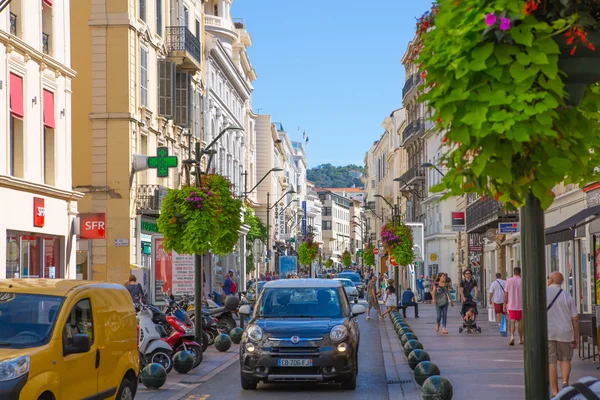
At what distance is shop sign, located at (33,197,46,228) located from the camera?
1100 inches

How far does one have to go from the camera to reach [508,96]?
5.28 meters

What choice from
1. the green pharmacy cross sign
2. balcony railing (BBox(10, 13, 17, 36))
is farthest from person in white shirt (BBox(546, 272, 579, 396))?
the green pharmacy cross sign

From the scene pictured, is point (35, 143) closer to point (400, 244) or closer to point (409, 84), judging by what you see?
point (400, 244)

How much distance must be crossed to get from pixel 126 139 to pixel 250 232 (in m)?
37.7

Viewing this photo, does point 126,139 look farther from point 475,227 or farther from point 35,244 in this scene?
point 475,227

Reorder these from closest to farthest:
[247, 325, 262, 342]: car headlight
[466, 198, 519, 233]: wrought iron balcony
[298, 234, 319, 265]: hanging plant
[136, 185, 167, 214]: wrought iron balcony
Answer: [247, 325, 262, 342]: car headlight → [466, 198, 519, 233]: wrought iron balcony → [136, 185, 167, 214]: wrought iron balcony → [298, 234, 319, 265]: hanging plant

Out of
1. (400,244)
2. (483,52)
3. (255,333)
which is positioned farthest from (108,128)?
(483,52)

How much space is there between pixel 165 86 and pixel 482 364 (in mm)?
27415

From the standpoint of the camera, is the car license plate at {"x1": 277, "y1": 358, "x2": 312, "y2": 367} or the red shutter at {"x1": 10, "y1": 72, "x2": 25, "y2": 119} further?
the red shutter at {"x1": 10, "y1": 72, "x2": 25, "y2": 119}

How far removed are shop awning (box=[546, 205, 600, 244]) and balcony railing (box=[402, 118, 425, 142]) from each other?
5613 centimetres

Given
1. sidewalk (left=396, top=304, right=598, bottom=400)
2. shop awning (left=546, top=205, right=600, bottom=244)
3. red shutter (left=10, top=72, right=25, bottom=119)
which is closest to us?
sidewalk (left=396, top=304, right=598, bottom=400)

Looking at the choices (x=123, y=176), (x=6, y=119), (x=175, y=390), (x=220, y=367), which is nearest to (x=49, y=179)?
(x=6, y=119)

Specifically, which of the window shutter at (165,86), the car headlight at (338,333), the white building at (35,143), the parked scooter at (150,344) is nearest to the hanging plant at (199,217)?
the white building at (35,143)

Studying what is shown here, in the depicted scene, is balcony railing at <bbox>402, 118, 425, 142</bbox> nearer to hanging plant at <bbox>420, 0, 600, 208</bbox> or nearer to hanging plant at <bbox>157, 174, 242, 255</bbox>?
hanging plant at <bbox>157, 174, 242, 255</bbox>
